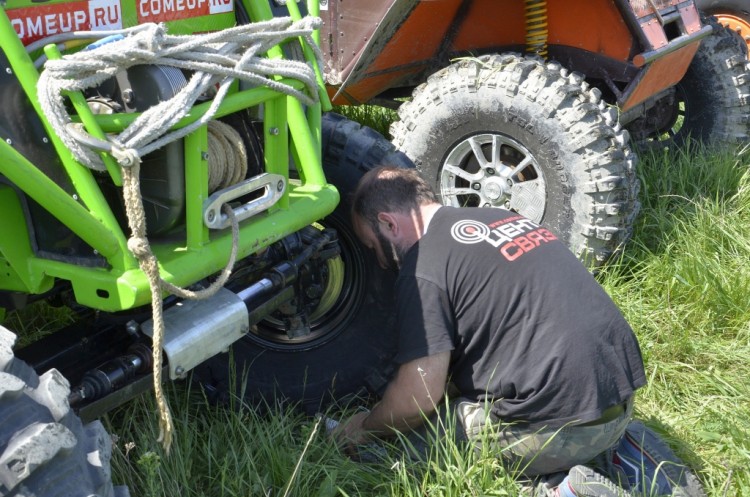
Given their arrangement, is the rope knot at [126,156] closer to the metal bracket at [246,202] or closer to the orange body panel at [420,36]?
the metal bracket at [246,202]

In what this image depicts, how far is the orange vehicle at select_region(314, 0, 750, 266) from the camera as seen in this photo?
4109 mm

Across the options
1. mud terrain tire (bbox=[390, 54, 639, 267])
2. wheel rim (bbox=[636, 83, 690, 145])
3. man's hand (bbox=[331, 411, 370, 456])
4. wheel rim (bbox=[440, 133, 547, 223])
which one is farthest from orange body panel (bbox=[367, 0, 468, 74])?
man's hand (bbox=[331, 411, 370, 456])

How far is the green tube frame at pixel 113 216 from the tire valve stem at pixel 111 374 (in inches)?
8.1

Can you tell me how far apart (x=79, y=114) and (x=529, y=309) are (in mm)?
1451

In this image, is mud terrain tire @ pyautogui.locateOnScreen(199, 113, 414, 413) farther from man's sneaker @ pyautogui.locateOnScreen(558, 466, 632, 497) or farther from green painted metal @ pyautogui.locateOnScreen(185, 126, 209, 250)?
green painted metal @ pyautogui.locateOnScreen(185, 126, 209, 250)

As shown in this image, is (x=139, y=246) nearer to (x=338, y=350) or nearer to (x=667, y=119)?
(x=338, y=350)

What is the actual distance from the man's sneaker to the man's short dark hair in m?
0.98

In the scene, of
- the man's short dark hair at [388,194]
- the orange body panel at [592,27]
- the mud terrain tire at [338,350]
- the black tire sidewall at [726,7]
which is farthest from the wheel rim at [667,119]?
the man's short dark hair at [388,194]

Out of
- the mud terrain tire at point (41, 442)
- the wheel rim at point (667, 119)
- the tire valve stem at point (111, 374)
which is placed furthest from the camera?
the wheel rim at point (667, 119)

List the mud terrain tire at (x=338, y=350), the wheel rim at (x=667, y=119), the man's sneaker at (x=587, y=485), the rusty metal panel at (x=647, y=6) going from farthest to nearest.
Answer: the wheel rim at (x=667, y=119) < the rusty metal panel at (x=647, y=6) < the mud terrain tire at (x=338, y=350) < the man's sneaker at (x=587, y=485)

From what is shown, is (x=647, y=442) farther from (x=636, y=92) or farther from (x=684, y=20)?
(x=684, y=20)

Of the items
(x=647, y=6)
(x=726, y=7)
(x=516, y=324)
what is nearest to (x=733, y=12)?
(x=726, y=7)

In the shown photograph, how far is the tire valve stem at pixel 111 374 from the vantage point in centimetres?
233

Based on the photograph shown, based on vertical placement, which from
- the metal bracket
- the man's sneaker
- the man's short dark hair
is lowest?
the man's sneaker
